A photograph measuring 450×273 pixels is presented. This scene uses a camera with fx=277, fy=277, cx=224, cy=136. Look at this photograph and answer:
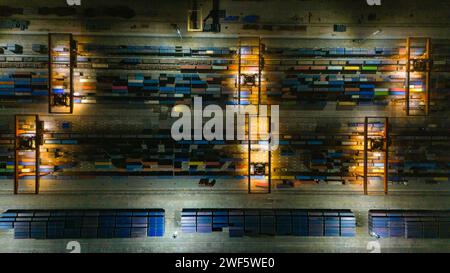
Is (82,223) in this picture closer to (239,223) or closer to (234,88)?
(239,223)

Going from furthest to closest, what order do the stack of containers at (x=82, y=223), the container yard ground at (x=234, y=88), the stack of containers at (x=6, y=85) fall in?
the container yard ground at (x=234, y=88) → the stack of containers at (x=6, y=85) → the stack of containers at (x=82, y=223)

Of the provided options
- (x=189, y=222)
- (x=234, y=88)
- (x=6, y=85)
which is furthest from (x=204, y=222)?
(x=6, y=85)

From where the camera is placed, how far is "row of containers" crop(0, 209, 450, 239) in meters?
7.46

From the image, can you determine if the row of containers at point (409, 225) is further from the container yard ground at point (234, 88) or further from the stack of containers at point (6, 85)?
the stack of containers at point (6, 85)

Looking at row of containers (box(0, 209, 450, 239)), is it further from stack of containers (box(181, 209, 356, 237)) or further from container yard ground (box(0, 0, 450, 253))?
container yard ground (box(0, 0, 450, 253))

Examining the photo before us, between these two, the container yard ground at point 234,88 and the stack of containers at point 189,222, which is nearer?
the stack of containers at point 189,222

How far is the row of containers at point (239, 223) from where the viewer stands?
24.5 ft

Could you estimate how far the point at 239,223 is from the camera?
24.7 feet

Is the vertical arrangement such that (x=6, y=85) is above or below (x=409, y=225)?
above

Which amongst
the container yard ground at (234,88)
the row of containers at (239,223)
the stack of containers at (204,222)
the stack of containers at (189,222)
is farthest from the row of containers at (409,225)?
the stack of containers at (189,222)

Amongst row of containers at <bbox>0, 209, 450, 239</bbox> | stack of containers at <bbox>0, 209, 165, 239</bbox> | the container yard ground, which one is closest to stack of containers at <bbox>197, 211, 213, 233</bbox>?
row of containers at <bbox>0, 209, 450, 239</bbox>

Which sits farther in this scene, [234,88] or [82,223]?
[234,88]
